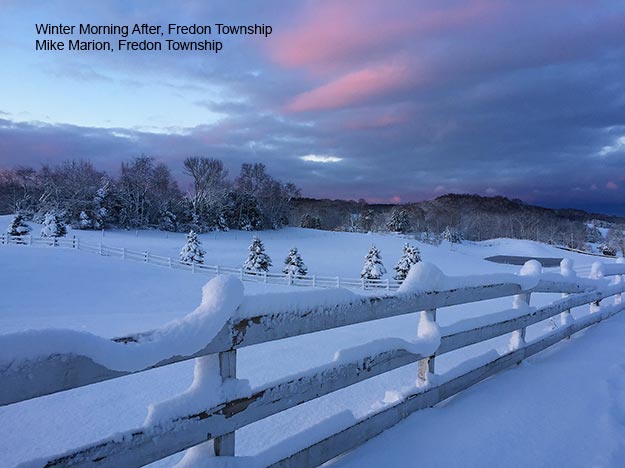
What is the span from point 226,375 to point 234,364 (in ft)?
0.20

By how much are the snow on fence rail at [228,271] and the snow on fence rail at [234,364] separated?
18.9m

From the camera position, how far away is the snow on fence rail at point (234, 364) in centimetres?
144

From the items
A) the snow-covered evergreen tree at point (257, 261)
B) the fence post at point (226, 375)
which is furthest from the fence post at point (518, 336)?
the snow-covered evergreen tree at point (257, 261)

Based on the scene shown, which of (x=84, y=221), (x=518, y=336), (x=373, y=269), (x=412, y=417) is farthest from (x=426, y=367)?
(x=84, y=221)

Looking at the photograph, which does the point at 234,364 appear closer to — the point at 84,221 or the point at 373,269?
the point at 373,269

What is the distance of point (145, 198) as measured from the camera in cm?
5431

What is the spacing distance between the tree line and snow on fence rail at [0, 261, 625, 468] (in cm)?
4887

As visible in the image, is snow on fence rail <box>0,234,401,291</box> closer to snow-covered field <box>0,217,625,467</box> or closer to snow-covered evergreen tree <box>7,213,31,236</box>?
snow-covered evergreen tree <box>7,213,31,236</box>

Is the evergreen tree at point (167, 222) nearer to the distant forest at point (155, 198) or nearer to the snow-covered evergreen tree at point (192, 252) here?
A: the distant forest at point (155, 198)

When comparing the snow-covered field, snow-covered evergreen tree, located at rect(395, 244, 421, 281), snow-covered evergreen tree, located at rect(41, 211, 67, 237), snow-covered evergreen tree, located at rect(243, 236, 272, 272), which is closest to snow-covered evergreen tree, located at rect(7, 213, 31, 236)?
snow-covered evergreen tree, located at rect(41, 211, 67, 237)

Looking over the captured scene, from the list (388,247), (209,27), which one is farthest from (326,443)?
(388,247)

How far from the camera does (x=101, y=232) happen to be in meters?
45.8

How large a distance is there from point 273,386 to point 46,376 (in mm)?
1077

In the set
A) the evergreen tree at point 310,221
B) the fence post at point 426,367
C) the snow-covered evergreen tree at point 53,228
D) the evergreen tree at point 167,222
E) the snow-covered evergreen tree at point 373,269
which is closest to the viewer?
the fence post at point 426,367
